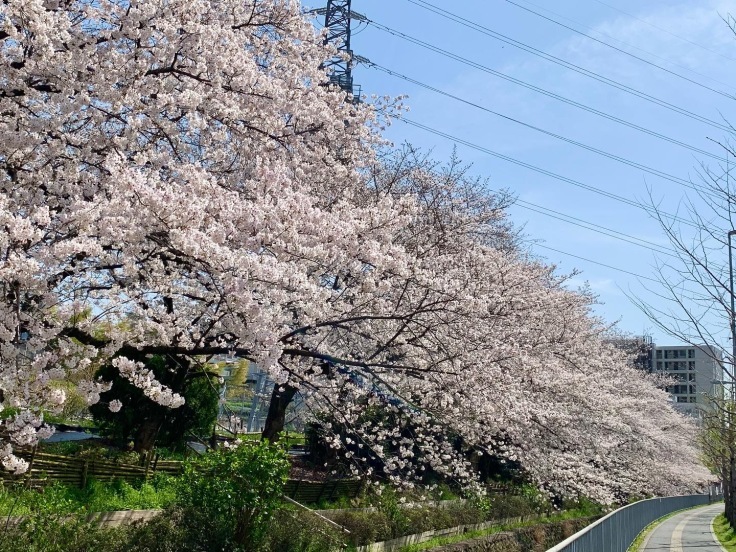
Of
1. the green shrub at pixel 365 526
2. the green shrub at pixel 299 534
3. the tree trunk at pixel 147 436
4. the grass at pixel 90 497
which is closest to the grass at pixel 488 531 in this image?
the green shrub at pixel 365 526

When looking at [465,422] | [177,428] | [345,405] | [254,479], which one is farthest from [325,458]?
[254,479]

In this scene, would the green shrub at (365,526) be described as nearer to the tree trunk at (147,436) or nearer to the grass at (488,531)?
the grass at (488,531)

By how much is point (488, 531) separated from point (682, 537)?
12.9 meters

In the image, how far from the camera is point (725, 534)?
3116cm

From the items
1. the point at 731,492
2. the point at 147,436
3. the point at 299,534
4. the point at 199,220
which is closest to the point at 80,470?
the point at 147,436

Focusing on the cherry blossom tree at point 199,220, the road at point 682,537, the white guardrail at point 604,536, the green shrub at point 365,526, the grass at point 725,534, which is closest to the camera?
the cherry blossom tree at point 199,220

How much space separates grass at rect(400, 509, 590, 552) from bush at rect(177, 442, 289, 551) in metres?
6.01

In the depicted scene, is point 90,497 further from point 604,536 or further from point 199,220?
point 604,536

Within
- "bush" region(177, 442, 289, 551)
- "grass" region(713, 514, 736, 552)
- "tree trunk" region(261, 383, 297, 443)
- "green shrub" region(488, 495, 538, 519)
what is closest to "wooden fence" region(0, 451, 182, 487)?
"bush" region(177, 442, 289, 551)

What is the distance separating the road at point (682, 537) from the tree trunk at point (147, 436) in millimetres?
16658

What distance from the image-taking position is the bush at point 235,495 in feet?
32.2

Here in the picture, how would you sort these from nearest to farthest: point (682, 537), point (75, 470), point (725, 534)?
point (75, 470) < point (682, 537) < point (725, 534)

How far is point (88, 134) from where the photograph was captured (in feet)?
27.7

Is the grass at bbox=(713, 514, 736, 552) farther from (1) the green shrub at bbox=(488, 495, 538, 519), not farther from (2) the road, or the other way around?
(1) the green shrub at bbox=(488, 495, 538, 519)
